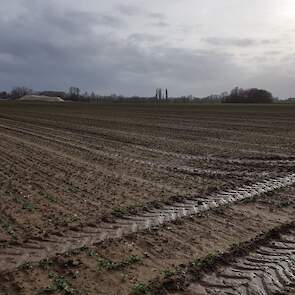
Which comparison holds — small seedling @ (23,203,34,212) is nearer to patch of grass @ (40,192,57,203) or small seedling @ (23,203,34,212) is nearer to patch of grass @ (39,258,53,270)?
patch of grass @ (40,192,57,203)

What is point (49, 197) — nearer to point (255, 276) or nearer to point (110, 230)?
point (110, 230)

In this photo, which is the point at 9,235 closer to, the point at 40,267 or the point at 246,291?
the point at 40,267

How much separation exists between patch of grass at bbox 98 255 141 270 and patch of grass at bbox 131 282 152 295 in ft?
1.83

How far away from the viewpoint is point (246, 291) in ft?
16.3

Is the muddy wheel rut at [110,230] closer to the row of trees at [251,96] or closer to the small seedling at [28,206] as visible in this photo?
the small seedling at [28,206]

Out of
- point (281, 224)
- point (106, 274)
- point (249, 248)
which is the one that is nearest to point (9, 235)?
point (106, 274)

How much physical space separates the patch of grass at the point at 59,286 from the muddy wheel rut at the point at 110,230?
Answer: 646mm

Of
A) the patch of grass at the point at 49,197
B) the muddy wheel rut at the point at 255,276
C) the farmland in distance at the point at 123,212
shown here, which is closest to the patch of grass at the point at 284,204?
the farmland in distance at the point at 123,212

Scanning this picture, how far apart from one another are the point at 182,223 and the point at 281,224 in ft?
5.48

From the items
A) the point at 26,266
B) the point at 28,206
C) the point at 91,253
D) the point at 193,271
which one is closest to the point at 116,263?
the point at 91,253

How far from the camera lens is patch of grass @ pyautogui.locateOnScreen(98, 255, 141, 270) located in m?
5.57

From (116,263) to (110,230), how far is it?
1310 millimetres

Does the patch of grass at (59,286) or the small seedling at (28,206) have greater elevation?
the small seedling at (28,206)

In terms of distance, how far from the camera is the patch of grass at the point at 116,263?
557 centimetres
